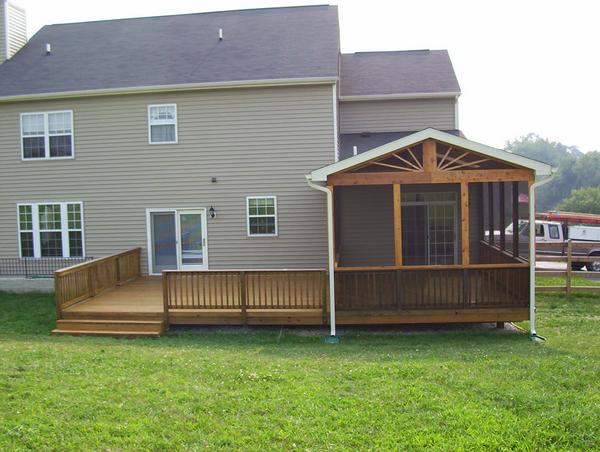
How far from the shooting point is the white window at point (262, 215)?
→ 13.7 meters

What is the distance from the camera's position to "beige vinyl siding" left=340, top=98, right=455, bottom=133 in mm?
15406

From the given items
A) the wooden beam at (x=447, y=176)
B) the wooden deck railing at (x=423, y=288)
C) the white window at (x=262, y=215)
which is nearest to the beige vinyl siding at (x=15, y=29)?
the white window at (x=262, y=215)

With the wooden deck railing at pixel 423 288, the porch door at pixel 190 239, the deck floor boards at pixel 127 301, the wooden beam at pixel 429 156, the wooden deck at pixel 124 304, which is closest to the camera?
the wooden beam at pixel 429 156

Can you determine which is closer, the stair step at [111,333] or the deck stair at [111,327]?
the stair step at [111,333]

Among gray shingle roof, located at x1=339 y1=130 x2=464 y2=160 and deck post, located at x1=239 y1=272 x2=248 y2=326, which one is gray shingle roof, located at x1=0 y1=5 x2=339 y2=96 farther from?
deck post, located at x1=239 y1=272 x2=248 y2=326

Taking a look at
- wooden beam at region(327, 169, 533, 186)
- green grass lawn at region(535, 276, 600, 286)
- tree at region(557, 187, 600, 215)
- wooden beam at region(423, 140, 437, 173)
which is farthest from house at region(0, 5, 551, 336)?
tree at region(557, 187, 600, 215)

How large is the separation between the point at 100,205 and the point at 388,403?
1098cm

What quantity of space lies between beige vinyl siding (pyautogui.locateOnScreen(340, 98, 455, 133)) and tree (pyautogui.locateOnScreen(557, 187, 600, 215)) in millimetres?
61368

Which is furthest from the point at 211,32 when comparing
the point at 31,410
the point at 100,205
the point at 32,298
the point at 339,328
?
the point at 31,410

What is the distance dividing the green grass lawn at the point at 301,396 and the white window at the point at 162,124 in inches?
265

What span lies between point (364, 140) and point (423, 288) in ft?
20.3

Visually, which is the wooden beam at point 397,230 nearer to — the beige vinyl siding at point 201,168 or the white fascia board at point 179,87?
the beige vinyl siding at point 201,168

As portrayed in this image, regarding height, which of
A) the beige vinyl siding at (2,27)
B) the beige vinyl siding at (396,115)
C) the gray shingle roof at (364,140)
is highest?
the beige vinyl siding at (2,27)

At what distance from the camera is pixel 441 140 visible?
937 cm
